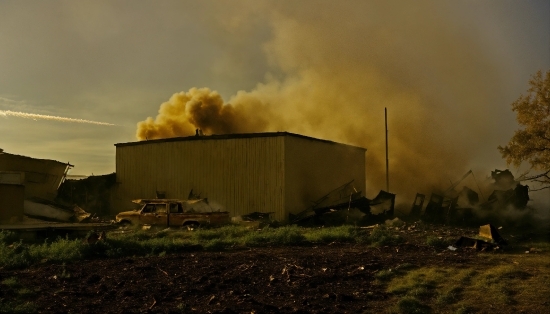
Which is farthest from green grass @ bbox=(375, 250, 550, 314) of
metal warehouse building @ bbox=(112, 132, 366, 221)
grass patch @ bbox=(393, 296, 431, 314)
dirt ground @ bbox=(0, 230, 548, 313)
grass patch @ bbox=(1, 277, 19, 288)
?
metal warehouse building @ bbox=(112, 132, 366, 221)

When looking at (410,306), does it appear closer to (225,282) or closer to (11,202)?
(225,282)

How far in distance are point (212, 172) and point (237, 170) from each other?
1.55 meters

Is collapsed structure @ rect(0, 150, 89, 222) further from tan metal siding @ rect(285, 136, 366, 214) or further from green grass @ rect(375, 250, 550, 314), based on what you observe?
green grass @ rect(375, 250, 550, 314)

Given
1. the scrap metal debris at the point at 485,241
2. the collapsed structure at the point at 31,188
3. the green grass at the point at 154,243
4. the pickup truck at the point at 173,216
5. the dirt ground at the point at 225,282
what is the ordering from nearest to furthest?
the dirt ground at the point at 225,282, the green grass at the point at 154,243, the scrap metal debris at the point at 485,241, the collapsed structure at the point at 31,188, the pickup truck at the point at 173,216

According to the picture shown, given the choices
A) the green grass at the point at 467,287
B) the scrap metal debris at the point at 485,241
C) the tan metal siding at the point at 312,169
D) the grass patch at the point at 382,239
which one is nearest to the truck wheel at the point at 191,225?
the tan metal siding at the point at 312,169

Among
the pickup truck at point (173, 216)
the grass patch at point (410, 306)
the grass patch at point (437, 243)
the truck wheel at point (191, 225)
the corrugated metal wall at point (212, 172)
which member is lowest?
the grass patch at point (410, 306)

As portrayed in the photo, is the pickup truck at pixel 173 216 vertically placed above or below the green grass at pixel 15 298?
above

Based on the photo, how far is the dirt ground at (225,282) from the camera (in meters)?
8.54

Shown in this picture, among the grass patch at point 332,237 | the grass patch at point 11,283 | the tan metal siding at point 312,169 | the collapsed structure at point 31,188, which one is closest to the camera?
the grass patch at point 11,283

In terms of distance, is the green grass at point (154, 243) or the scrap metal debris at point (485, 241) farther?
the scrap metal debris at point (485, 241)

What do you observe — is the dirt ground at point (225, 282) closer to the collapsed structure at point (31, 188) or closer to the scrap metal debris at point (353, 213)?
the collapsed structure at point (31, 188)

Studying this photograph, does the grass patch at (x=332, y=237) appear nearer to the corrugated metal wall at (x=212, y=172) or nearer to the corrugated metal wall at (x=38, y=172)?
the corrugated metal wall at (x=212, y=172)

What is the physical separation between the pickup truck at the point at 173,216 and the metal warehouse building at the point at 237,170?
485 centimetres

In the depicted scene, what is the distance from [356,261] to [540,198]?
23.6 meters
